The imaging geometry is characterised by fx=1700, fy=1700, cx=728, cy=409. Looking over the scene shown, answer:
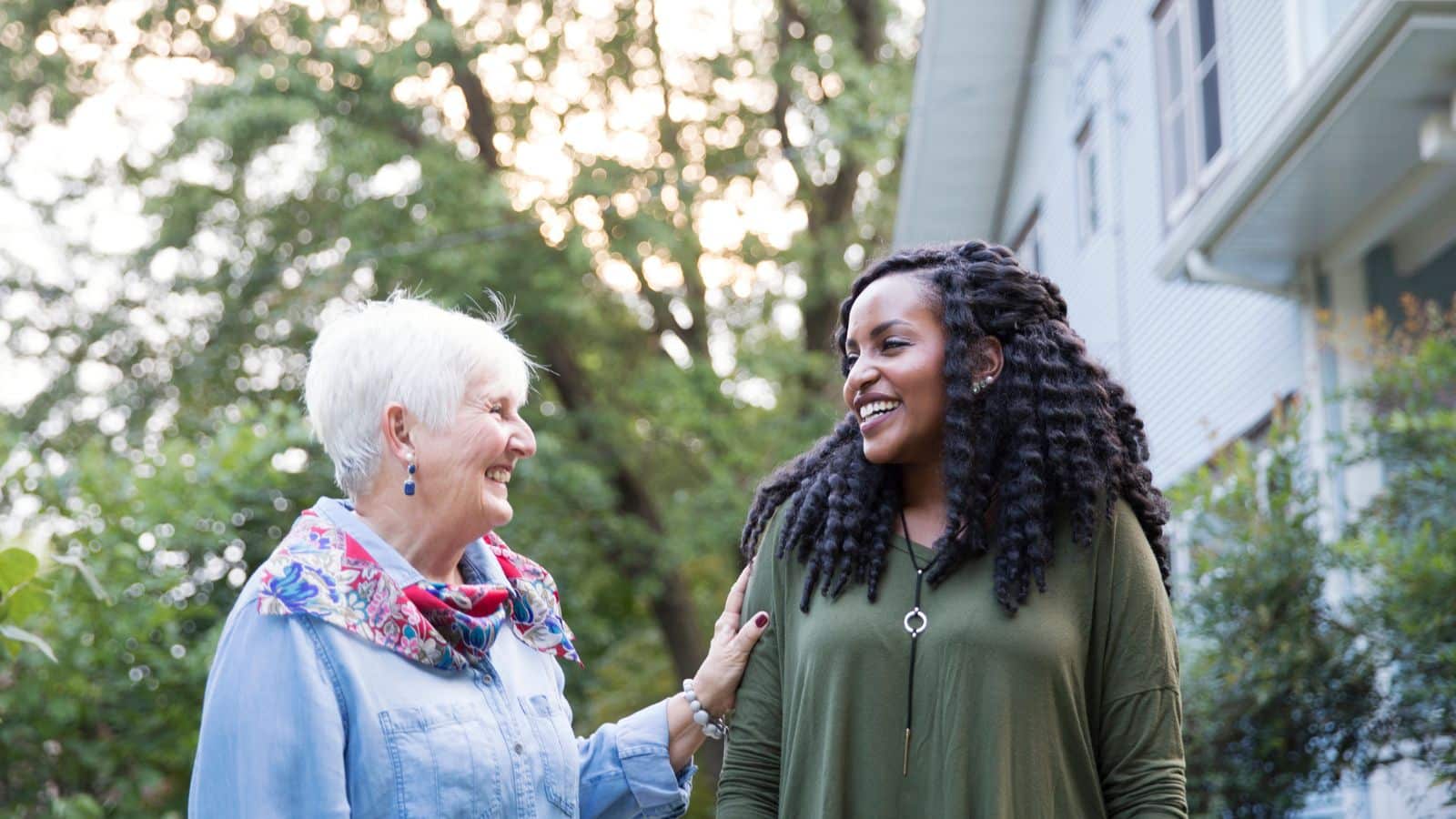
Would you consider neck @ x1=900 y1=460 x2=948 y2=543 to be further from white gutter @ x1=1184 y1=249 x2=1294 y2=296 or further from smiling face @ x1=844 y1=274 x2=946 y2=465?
white gutter @ x1=1184 y1=249 x2=1294 y2=296

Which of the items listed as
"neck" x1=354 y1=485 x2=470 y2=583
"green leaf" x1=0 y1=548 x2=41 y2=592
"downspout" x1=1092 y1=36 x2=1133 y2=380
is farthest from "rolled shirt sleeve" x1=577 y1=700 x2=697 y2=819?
"downspout" x1=1092 y1=36 x2=1133 y2=380

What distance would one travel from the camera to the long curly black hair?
3092 millimetres

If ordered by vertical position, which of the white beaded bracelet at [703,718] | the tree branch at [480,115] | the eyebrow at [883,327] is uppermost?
the tree branch at [480,115]

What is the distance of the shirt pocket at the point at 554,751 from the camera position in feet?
11.1

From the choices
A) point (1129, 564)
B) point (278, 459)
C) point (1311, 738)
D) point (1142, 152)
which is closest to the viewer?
point (1129, 564)

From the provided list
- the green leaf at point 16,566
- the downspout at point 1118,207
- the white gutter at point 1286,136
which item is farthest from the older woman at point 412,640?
the downspout at point 1118,207

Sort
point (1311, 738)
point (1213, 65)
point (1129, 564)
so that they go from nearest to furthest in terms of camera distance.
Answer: point (1129, 564), point (1311, 738), point (1213, 65)

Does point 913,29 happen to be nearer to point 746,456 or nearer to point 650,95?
point 650,95

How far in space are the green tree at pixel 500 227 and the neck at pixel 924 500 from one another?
47.6ft

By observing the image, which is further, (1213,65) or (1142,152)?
(1142,152)

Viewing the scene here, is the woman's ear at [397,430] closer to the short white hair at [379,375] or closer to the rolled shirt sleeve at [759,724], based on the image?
the short white hair at [379,375]

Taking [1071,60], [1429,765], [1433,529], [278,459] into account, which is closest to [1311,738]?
[1429,765]

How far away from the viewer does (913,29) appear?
2253 cm

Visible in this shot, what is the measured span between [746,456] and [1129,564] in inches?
619
